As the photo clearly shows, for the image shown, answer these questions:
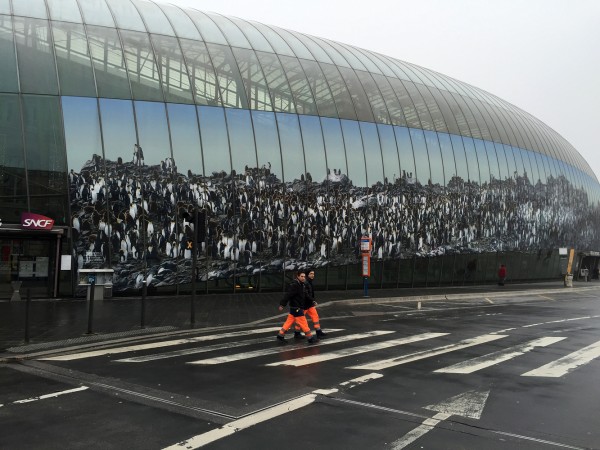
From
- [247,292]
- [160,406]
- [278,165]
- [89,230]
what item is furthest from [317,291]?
[160,406]

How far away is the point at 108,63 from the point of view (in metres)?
21.5

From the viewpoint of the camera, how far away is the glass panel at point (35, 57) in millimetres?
19953

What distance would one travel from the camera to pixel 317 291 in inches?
1009

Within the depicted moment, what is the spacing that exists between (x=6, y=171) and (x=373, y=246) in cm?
1793

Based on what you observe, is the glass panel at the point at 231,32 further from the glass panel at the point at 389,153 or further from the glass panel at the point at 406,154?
the glass panel at the point at 406,154

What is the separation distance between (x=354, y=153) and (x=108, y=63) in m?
13.1

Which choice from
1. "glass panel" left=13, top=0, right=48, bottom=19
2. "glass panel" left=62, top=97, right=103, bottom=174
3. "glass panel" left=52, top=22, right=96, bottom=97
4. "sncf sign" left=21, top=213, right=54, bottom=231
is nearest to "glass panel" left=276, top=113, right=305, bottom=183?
"glass panel" left=62, top=97, right=103, bottom=174

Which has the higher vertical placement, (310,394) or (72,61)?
(72,61)

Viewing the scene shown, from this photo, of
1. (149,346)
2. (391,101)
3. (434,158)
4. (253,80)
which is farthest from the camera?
(434,158)

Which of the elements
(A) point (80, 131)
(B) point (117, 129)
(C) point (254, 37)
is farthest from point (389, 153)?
(A) point (80, 131)

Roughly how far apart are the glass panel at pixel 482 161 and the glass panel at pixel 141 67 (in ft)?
72.7

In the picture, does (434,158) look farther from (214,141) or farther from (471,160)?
(214,141)

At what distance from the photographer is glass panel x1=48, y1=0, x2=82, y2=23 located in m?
21.7

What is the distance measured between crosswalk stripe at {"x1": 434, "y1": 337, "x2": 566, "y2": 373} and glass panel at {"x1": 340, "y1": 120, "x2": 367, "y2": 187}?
16078 millimetres
